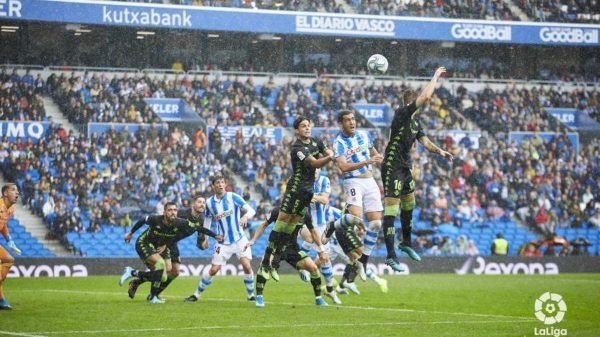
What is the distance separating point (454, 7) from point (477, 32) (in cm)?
161

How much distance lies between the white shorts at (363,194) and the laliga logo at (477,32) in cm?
2715

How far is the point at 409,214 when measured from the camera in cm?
1594

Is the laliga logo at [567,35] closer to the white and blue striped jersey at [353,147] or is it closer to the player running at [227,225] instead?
the player running at [227,225]

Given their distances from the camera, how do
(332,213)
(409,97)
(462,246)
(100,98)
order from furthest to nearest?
1. (100,98)
2. (462,246)
3. (332,213)
4. (409,97)

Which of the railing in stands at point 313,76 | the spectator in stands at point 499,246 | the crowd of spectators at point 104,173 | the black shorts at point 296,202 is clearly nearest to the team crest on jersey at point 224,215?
the black shorts at point 296,202

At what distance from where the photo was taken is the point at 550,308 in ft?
57.0

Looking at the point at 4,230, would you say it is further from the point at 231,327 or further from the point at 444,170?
the point at 444,170

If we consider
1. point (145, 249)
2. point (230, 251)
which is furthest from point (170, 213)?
point (230, 251)

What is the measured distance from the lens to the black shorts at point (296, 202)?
16.1m

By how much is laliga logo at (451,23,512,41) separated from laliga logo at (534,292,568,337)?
24579 millimetres

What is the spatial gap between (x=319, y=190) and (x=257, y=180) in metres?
15.6

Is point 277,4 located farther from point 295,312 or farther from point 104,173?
point 295,312

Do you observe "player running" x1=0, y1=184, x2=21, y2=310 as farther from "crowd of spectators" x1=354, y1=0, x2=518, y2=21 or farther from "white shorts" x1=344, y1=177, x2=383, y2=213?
"crowd of spectators" x1=354, y1=0, x2=518, y2=21

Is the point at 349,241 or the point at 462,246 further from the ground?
the point at 349,241
